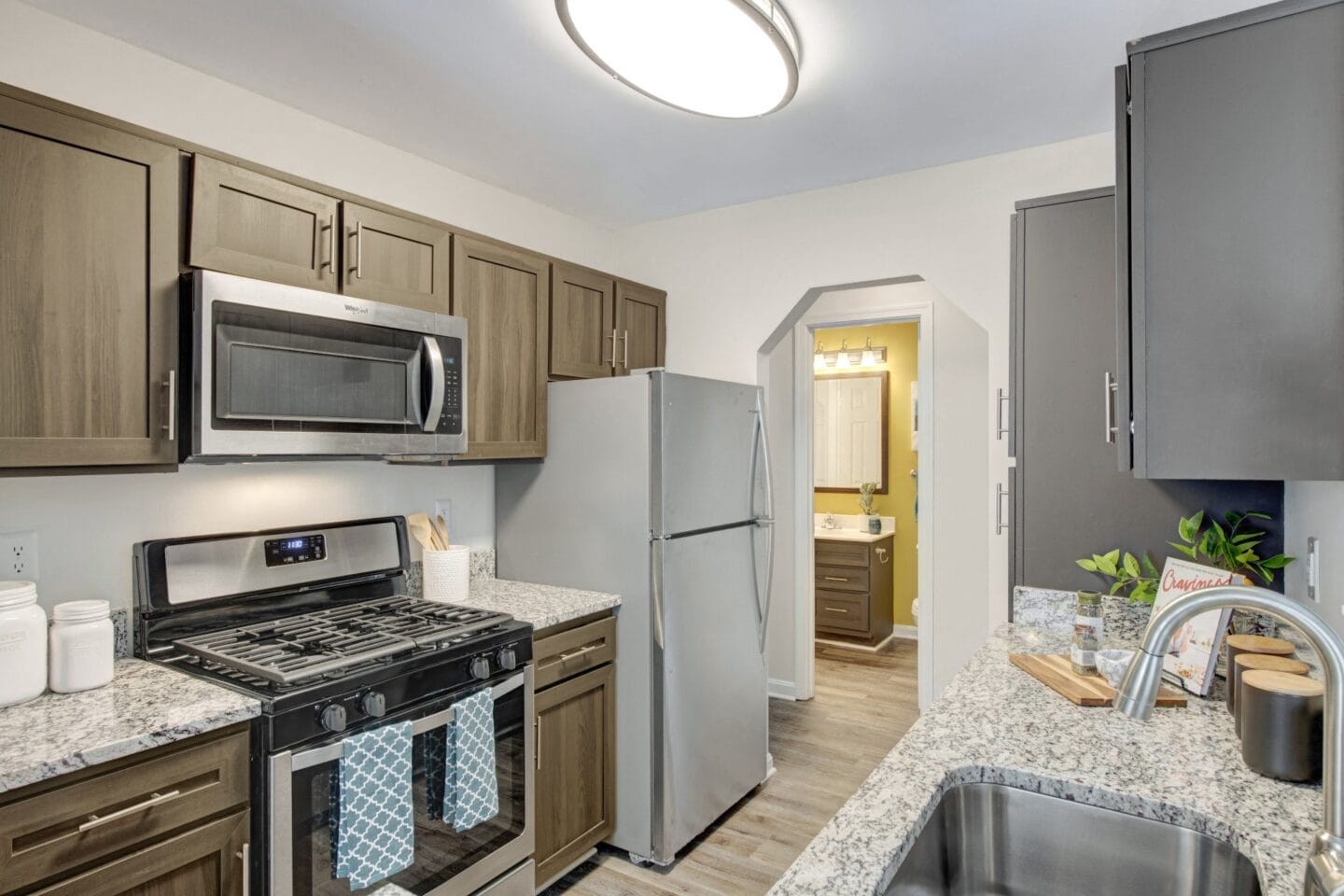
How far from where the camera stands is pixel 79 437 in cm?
161

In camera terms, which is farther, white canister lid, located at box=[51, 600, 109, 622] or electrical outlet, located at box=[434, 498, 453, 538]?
electrical outlet, located at box=[434, 498, 453, 538]

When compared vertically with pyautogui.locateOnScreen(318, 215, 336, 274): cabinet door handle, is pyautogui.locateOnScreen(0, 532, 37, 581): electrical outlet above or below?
below

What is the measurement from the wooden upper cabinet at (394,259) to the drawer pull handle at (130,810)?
131cm

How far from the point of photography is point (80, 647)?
5.24 feet

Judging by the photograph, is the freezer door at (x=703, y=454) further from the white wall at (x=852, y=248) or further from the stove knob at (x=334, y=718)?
the stove knob at (x=334, y=718)

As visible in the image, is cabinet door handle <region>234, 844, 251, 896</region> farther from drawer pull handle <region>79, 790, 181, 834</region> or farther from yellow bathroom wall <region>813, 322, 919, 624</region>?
yellow bathroom wall <region>813, 322, 919, 624</region>

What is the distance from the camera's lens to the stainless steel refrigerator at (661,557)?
247cm

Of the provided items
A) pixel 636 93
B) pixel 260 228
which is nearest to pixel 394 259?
pixel 260 228

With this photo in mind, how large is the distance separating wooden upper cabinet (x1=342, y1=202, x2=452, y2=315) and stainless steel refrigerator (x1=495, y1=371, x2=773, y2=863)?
1.95 feet

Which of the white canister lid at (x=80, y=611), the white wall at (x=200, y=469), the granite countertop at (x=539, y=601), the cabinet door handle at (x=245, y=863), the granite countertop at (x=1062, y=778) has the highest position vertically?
the white wall at (x=200, y=469)

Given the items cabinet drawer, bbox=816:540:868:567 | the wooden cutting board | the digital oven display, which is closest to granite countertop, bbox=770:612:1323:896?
the wooden cutting board

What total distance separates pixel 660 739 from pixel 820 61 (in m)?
2.13

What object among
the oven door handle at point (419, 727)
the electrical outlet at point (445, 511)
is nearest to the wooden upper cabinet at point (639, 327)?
the electrical outlet at point (445, 511)

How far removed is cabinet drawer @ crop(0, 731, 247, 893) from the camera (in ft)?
4.08
